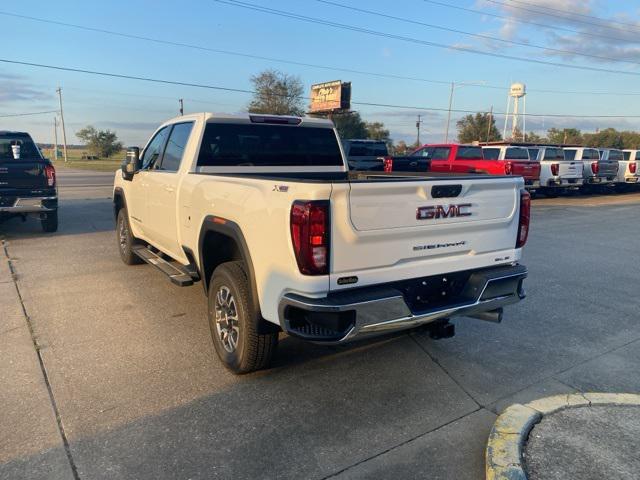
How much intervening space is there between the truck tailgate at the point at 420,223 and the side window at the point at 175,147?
2609mm

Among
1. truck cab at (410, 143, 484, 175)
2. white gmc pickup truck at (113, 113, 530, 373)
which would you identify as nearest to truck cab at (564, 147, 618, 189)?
truck cab at (410, 143, 484, 175)

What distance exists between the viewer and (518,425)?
3074mm

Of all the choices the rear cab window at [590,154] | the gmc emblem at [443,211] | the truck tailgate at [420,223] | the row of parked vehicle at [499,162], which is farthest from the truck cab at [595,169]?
the gmc emblem at [443,211]

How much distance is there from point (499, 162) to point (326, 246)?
15.3 m

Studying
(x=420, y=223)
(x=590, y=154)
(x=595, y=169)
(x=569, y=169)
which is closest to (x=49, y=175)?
(x=420, y=223)

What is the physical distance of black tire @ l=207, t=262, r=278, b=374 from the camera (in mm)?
3594

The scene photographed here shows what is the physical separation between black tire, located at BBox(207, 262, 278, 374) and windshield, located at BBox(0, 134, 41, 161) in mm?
7410

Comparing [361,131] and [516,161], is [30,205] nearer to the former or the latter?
[516,161]

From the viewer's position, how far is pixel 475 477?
2727 mm

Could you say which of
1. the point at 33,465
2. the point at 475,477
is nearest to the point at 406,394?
the point at 475,477

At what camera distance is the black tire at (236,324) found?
359cm

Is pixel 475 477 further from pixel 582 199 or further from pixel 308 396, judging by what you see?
pixel 582 199

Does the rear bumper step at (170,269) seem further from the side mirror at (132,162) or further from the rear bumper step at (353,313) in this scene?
the rear bumper step at (353,313)

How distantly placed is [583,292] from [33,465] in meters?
6.02
